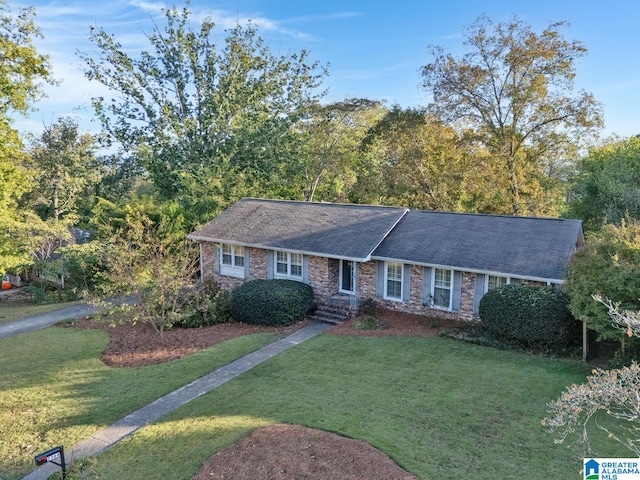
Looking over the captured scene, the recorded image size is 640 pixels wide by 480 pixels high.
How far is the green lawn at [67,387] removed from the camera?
8836 mm

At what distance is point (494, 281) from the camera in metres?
14.7

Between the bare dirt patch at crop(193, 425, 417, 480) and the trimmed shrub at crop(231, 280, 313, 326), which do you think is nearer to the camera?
the bare dirt patch at crop(193, 425, 417, 480)

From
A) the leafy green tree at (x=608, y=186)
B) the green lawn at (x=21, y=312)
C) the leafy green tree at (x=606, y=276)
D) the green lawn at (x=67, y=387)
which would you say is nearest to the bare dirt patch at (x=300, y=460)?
the green lawn at (x=67, y=387)

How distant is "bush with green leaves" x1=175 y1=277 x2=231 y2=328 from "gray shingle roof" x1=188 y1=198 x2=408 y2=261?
9.75 feet

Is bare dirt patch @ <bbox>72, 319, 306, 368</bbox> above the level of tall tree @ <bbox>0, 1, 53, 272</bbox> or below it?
below

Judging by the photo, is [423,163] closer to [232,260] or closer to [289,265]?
[289,265]

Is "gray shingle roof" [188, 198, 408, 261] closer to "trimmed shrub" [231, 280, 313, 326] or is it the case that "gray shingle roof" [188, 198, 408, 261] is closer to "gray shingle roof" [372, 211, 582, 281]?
"gray shingle roof" [372, 211, 582, 281]

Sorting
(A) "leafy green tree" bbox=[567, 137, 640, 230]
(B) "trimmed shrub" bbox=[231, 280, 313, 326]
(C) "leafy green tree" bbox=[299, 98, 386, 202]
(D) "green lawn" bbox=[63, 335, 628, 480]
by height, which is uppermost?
(C) "leafy green tree" bbox=[299, 98, 386, 202]

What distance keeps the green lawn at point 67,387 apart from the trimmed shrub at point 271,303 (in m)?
1.28

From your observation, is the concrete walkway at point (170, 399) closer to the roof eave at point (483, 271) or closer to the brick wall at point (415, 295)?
the brick wall at point (415, 295)

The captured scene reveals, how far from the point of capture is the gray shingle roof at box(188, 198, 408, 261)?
17141mm

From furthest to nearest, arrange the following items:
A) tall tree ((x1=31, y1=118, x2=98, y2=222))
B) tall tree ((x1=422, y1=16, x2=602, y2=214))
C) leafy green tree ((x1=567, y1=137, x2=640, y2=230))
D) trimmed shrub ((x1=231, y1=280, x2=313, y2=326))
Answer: tall tree ((x1=31, y1=118, x2=98, y2=222))
tall tree ((x1=422, y1=16, x2=602, y2=214))
leafy green tree ((x1=567, y1=137, x2=640, y2=230))
trimmed shrub ((x1=231, y1=280, x2=313, y2=326))

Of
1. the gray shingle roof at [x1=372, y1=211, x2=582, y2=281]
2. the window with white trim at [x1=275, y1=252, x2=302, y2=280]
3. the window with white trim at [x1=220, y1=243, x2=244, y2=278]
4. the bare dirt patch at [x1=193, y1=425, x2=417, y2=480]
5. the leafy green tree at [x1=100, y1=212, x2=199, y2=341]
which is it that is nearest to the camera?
the bare dirt patch at [x1=193, y1=425, x2=417, y2=480]

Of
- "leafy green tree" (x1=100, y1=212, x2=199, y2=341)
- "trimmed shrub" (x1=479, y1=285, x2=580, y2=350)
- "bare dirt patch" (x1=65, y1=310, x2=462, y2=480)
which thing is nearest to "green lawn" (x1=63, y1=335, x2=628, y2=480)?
"bare dirt patch" (x1=65, y1=310, x2=462, y2=480)
